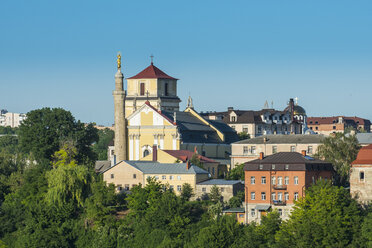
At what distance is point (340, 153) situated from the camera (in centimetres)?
8488

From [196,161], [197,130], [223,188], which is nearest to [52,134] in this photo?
[197,130]

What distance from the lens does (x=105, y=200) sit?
3275 inches

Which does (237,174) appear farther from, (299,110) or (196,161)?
(299,110)

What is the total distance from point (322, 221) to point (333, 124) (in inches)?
3765

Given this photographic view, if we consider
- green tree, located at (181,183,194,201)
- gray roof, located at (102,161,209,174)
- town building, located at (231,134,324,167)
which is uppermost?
town building, located at (231,134,324,167)

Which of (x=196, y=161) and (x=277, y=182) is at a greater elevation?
(x=196, y=161)

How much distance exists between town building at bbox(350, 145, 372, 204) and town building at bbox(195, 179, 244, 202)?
10.5m

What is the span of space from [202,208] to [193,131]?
2757 cm

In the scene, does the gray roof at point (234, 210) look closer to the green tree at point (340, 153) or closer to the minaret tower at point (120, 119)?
the green tree at point (340, 153)

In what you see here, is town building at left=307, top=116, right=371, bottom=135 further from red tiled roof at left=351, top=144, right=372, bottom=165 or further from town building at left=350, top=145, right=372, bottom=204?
town building at left=350, top=145, right=372, bottom=204

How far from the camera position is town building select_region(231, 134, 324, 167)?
94.6 meters

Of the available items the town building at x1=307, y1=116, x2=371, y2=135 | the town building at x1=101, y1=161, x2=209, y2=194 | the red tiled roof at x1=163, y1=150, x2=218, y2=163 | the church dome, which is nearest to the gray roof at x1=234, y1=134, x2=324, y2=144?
the red tiled roof at x1=163, y1=150, x2=218, y2=163

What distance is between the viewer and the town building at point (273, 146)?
94562 millimetres

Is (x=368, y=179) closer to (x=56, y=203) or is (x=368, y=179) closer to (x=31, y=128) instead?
(x=56, y=203)
